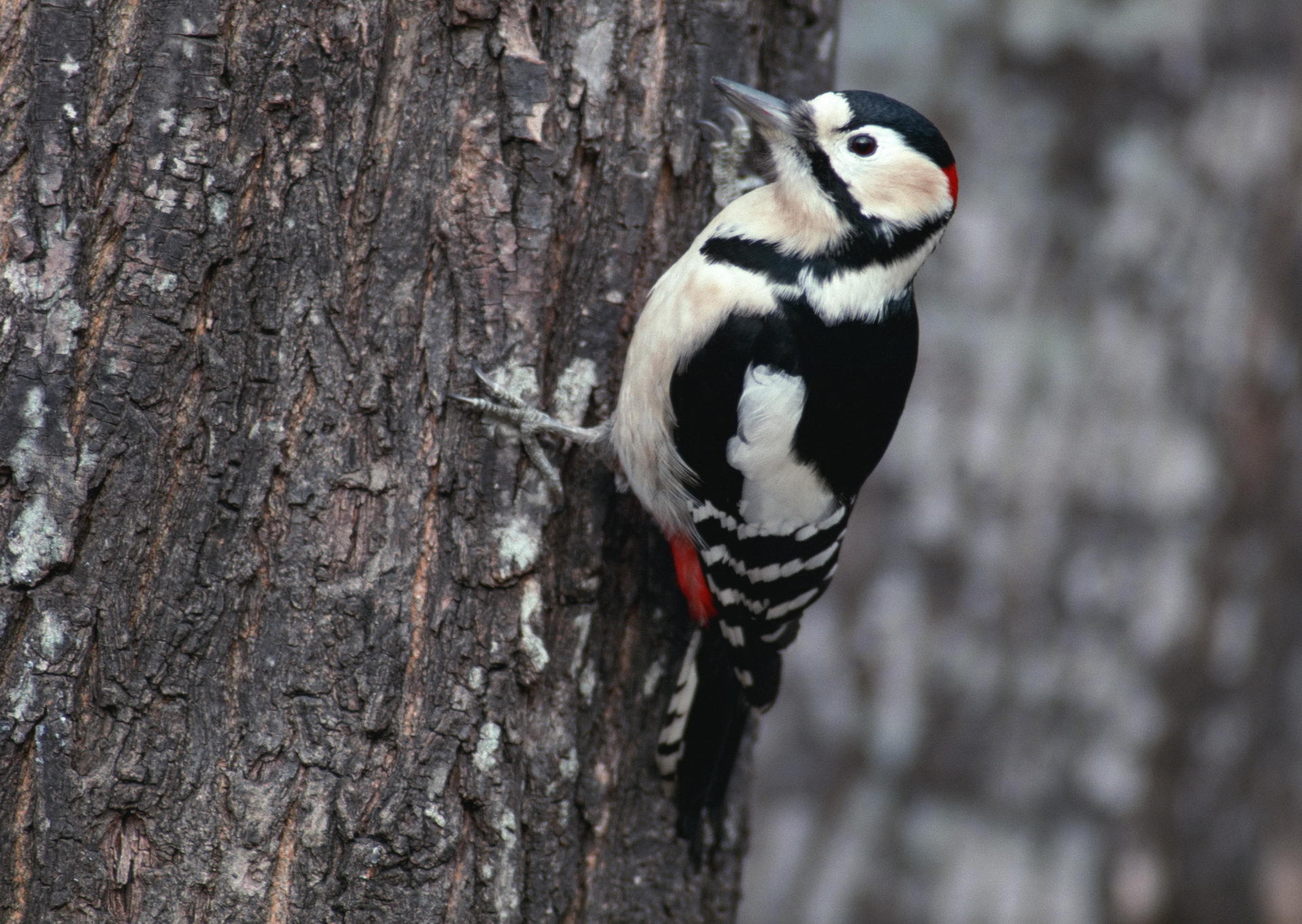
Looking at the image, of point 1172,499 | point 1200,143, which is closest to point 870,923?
point 1172,499

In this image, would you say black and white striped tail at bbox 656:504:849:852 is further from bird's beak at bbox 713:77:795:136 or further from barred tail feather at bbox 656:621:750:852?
bird's beak at bbox 713:77:795:136

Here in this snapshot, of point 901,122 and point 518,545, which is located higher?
point 901,122

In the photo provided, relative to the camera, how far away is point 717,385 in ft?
8.09

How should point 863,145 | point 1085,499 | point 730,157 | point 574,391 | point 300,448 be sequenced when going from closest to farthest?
point 300,448 → point 574,391 → point 863,145 → point 730,157 → point 1085,499

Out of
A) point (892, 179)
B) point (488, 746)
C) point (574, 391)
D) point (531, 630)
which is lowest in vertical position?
point (488, 746)

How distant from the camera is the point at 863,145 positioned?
8.27ft

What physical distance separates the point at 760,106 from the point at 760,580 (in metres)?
1.04

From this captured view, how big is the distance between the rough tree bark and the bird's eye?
0.43m

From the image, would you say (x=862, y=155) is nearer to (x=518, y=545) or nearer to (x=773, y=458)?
(x=773, y=458)

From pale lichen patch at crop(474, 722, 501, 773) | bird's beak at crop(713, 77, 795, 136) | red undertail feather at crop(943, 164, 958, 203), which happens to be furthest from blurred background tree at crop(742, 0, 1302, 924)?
pale lichen patch at crop(474, 722, 501, 773)

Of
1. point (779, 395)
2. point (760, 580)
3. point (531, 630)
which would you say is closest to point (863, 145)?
point (779, 395)

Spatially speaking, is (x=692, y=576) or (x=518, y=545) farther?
(x=692, y=576)

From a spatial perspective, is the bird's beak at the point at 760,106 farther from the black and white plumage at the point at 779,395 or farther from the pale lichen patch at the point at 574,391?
the pale lichen patch at the point at 574,391

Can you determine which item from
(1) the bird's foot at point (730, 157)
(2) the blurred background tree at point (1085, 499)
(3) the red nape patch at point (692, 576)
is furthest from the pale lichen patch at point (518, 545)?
(2) the blurred background tree at point (1085, 499)
